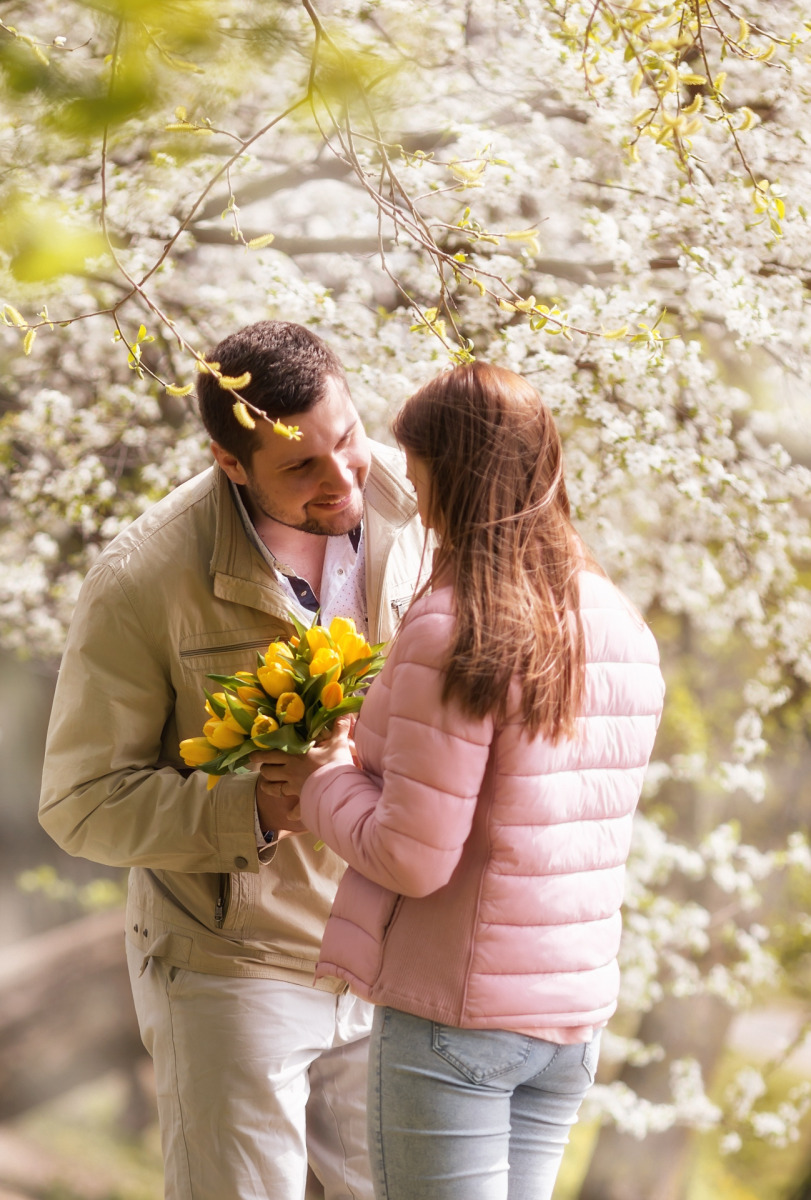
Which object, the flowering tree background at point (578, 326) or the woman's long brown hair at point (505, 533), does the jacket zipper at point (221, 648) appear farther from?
the flowering tree background at point (578, 326)

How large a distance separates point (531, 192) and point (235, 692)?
5.83 feet

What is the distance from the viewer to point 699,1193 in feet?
12.2

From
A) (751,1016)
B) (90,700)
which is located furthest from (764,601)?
(90,700)

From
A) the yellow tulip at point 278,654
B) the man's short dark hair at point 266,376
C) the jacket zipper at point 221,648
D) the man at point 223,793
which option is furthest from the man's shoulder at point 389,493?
the yellow tulip at point 278,654

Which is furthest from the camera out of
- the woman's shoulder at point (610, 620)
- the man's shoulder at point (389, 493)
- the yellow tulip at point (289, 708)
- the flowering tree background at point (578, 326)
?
the flowering tree background at point (578, 326)

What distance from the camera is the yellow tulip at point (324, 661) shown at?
4.71 feet

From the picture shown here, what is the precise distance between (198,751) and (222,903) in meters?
0.33

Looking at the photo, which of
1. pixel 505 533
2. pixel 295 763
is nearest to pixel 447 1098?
pixel 295 763

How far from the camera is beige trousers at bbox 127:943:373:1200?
1617mm

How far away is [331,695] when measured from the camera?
1423mm

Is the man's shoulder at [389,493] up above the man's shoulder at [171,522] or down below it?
above

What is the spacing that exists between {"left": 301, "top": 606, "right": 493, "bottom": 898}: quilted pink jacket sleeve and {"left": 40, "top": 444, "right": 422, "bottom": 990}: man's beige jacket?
0.40 m

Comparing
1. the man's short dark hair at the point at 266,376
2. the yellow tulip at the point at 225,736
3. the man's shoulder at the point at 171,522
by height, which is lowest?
the yellow tulip at the point at 225,736

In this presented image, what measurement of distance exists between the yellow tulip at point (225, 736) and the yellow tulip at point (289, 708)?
62mm
